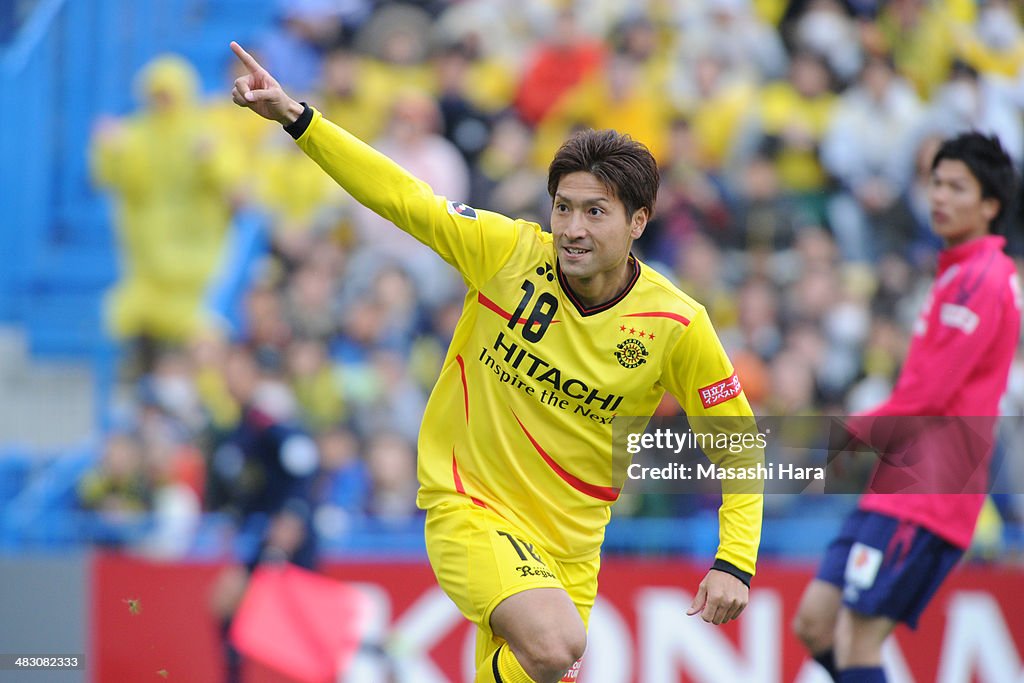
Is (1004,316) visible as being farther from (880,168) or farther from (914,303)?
(880,168)

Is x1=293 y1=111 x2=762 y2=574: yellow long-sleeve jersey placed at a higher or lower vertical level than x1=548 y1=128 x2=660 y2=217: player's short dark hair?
lower

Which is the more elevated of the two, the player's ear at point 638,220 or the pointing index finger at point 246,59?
the pointing index finger at point 246,59

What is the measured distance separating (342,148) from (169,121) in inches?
264

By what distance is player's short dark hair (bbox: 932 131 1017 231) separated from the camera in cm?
684

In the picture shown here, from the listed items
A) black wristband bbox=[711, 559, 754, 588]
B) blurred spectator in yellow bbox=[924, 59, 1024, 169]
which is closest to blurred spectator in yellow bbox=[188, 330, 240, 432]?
black wristband bbox=[711, 559, 754, 588]

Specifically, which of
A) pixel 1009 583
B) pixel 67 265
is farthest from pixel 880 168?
pixel 67 265

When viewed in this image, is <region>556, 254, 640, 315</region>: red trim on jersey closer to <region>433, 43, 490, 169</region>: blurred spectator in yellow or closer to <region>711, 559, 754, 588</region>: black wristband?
<region>711, 559, 754, 588</region>: black wristband

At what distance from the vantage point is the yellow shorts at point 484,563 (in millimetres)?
5527

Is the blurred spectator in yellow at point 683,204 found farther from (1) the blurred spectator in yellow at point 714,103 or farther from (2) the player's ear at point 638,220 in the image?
(2) the player's ear at point 638,220

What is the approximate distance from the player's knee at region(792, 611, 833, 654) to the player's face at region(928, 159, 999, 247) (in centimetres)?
195

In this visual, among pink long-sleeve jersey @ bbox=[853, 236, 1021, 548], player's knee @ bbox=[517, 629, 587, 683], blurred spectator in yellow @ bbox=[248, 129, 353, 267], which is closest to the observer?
player's knee @ bbox=[517, 629, 587, 683]

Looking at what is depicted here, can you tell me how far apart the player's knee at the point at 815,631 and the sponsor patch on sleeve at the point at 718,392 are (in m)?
1.77

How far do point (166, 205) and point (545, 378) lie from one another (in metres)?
6.85

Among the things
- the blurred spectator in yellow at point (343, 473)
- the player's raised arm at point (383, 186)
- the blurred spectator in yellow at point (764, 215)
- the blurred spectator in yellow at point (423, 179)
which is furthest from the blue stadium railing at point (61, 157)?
the player's raised arm at point (383, 186)
